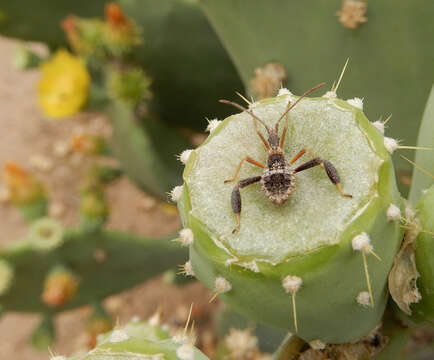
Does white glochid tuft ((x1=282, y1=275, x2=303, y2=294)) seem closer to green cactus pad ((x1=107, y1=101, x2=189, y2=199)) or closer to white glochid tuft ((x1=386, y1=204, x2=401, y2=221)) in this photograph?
white glochid tuft ((x1=386, y1=204, x2=401, y2=221))

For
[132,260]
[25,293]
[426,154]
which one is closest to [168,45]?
[132,260]

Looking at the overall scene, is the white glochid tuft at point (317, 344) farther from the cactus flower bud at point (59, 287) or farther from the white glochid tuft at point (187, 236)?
the cactus flower bud at point (59, 287)

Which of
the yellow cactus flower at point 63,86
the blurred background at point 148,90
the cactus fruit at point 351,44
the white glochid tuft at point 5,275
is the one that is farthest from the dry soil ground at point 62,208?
the cactus fruit at point 351,44

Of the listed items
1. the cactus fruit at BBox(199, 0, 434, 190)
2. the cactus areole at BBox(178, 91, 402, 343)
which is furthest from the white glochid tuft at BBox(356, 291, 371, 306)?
the cactus fruit at BBox(199, 0, 434, 190)

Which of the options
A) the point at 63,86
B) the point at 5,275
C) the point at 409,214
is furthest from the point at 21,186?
the point at 409,214

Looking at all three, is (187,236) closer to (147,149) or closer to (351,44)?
(351,44)

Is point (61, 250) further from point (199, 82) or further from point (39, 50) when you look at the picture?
point (39, 50)
